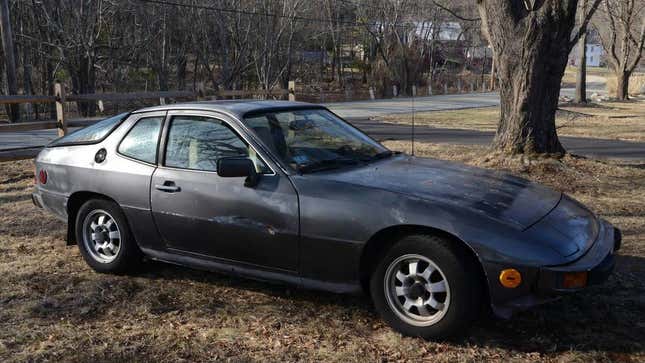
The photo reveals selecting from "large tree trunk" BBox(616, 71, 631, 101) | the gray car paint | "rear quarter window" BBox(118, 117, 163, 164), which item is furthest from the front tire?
"large tree trunk" BBox(616, 71, 631, 101)

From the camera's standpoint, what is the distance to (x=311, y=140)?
446cm

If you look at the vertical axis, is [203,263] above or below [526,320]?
A: above

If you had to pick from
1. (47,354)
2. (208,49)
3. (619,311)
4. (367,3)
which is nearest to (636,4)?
(367,3)

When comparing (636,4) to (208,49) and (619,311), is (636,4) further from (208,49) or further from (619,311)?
(619,311)

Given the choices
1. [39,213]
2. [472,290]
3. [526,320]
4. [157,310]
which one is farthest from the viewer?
[39,213]

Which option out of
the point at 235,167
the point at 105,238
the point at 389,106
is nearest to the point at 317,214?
the point at 235,167

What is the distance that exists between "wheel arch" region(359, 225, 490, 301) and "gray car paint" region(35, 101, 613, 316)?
0.05m

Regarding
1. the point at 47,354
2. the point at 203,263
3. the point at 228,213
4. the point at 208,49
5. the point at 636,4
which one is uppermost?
the point at 636,4

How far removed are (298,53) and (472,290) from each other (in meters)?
41.5

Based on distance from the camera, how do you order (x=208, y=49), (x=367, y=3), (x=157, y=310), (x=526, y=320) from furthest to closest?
(x=367, y=3), (x=208, y=49), (x=157, y=310), (x=526, y=320)

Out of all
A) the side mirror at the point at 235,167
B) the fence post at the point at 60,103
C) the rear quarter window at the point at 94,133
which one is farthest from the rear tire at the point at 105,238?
the fence post at the point at 60,103

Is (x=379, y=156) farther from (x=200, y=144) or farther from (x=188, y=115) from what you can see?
(x=188, y=115)

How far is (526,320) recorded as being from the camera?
3904 mm

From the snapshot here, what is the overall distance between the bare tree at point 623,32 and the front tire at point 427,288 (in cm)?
3563
